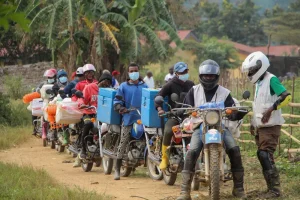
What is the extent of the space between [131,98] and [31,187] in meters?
2.48

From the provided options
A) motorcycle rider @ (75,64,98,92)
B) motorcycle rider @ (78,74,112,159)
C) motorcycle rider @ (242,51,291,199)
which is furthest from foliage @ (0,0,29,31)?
motorcycle rider @ (75,64,98,92)

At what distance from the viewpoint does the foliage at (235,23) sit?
5947 centimetres

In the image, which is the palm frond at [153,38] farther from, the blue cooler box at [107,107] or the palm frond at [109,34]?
the blue cooler box at [107,107]

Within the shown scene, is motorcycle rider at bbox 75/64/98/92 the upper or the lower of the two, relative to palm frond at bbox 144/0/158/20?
lower

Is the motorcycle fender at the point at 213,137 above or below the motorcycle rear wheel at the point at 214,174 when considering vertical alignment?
above

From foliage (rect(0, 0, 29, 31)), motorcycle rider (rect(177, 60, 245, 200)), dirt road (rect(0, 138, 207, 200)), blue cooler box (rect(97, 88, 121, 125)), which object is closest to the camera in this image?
foliage (rect(0, 0, 29, 31))

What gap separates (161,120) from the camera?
1021 cm

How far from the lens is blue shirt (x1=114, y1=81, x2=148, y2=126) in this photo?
36.2 ft

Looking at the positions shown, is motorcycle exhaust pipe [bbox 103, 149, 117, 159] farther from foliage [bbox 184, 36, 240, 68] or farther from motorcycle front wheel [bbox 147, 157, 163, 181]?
foliage [bbox 184, 36, 240, 68]

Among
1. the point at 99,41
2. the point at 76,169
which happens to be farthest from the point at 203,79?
the point at 99,41

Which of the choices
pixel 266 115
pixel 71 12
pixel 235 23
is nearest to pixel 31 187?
pixel 266 115

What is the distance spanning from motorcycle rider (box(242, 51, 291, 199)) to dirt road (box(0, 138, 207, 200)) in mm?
1041

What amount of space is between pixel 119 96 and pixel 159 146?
1001 mm

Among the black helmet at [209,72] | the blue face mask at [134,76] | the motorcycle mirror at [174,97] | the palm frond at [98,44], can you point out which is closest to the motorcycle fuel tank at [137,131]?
the blue face mask at [134,76]
